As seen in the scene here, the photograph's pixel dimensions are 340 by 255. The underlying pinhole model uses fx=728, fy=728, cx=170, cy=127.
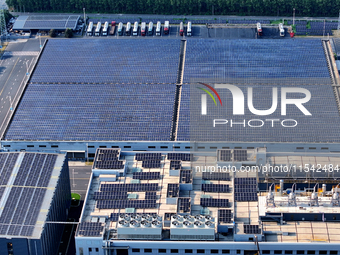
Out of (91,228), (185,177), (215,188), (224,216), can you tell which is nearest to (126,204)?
(91,228)

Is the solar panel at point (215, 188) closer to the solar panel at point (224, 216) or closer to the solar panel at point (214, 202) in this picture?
the solar panel at point (214, 202)

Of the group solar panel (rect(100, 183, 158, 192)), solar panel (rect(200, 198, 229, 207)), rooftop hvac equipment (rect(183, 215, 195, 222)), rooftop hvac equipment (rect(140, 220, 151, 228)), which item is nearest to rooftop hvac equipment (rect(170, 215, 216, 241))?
rooftop hvac equipment (rect(183, 215, 195, 222))

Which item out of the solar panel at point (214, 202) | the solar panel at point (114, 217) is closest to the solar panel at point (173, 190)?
the solar panel at point (214, 202)

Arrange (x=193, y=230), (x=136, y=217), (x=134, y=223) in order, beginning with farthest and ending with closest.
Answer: (x=136, y=217), (x=134, y=223), (x=193, y=230)

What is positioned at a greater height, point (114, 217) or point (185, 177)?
point (185, 177)

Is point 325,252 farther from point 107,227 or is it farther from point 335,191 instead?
point 107,227

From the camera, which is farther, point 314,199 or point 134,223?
point 314,199

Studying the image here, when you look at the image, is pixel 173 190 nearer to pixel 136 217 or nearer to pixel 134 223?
pixel 136 217
